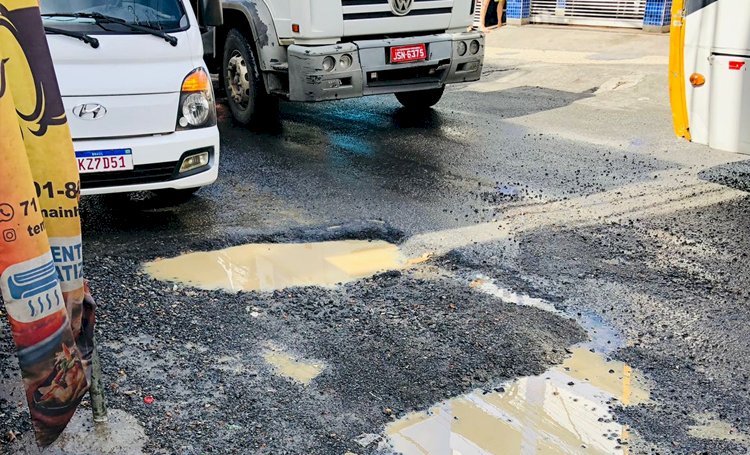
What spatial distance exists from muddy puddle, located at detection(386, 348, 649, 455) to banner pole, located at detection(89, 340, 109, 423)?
1.27 meters

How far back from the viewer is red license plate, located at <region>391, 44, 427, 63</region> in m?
8.31

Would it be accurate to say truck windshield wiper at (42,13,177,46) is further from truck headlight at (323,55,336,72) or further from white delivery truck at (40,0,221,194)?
truck headlight at (323,55,336,72)

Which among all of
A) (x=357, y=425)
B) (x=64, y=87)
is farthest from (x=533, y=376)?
(x=64, y=87)

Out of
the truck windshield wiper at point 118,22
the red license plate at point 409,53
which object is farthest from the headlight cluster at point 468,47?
the truck windshield wiper at point 118,22

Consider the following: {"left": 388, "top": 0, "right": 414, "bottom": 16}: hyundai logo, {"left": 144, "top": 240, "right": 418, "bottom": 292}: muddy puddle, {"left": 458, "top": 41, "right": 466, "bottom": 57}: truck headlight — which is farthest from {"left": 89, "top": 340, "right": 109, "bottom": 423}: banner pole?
{"left": 458, "top": 41, "right": 466, "bottom": 57}: truck headlight

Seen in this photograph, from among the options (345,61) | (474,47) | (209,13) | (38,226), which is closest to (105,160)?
(209,13)

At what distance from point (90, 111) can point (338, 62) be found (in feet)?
10.3

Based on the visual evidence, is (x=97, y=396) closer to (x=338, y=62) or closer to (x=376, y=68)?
(x=338, y=62)

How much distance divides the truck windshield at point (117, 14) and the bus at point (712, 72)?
418 centimetres

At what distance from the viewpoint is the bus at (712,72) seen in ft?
20.2

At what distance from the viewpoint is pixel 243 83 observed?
30.7ft

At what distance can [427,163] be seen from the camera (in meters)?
7.89

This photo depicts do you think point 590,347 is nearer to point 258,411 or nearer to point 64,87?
point 258,411

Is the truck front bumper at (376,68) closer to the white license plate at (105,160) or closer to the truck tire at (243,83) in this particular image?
the truck tire at (243,83)
